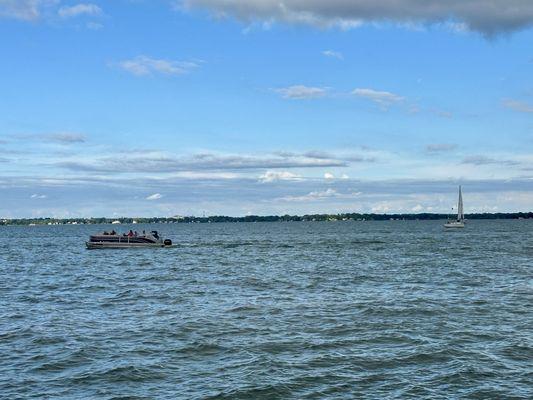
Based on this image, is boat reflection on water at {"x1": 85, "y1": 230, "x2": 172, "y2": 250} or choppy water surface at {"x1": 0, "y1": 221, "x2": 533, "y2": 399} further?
boat reflection on water at {"x1": 85, "y1": 230, "x2": 172, "y2": 250}

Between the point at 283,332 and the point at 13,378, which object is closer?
the point at 13,378

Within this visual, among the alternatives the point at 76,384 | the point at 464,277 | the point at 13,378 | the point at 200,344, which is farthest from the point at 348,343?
the point at 464,277

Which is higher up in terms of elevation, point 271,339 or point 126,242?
point 126,242

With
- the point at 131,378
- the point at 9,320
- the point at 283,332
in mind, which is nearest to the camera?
the point at 131,378

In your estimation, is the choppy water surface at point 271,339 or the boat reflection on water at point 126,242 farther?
the boat reflection on water at point 126,242

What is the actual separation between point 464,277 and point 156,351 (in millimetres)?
34630

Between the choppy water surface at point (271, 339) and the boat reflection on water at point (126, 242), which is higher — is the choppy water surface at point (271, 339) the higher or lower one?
the lower one

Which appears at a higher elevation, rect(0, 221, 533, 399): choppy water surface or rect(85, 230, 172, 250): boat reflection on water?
rect(85, 230, 172, 250): boat reflection on water

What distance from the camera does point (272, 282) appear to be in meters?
51.6

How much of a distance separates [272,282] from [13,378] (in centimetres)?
3072

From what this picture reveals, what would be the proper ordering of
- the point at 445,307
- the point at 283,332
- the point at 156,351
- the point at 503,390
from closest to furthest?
the point at 503,390
the point at 156,351
the point at 283,332
the point at 445,307

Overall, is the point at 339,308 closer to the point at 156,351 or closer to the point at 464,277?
the point at 156,351

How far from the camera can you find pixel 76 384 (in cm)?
2166

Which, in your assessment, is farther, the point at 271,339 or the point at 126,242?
the point at 126,242
